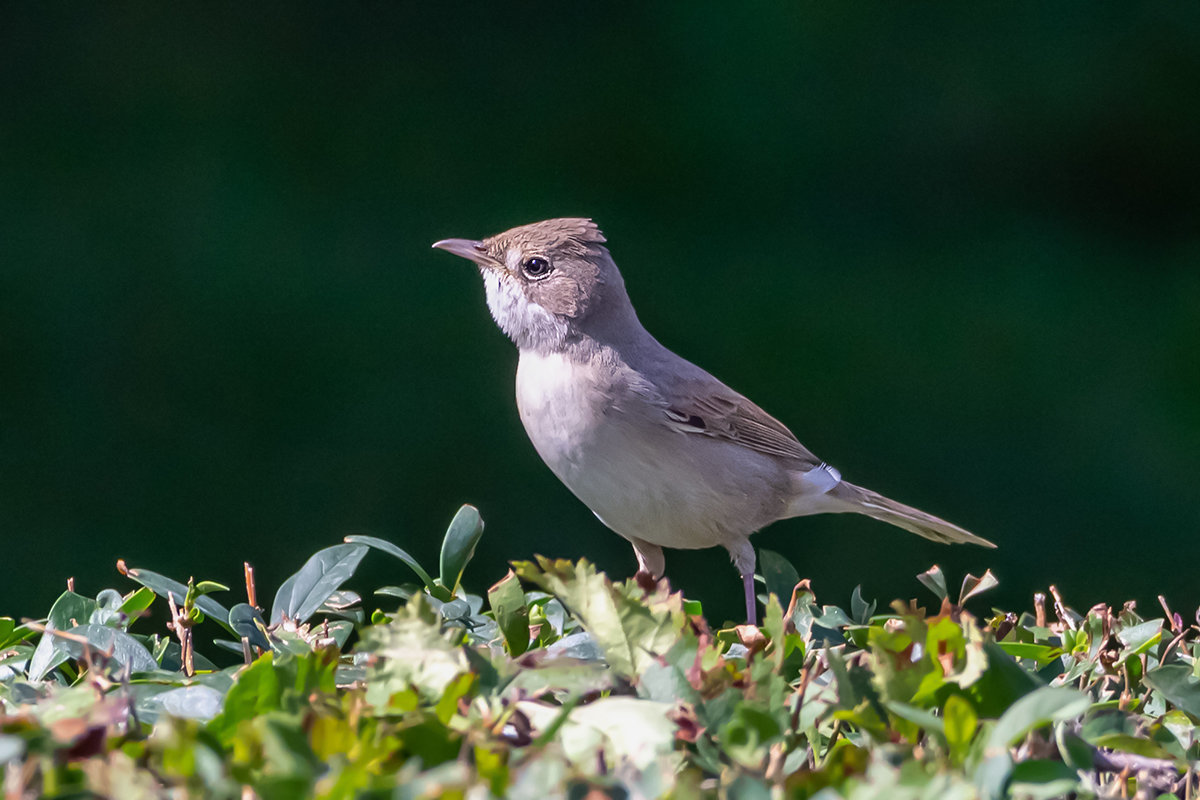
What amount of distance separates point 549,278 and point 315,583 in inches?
63.3

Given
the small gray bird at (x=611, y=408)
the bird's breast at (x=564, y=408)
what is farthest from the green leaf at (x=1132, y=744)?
the bird's breast at (x=564, y=408)

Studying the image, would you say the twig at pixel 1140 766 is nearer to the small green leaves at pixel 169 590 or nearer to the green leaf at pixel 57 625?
the small green leaves at pixel 169 590

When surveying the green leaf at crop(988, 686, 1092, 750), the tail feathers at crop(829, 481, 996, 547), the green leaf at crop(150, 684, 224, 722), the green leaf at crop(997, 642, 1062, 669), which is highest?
the green leaf at crop(988, 686, 1092, 750)

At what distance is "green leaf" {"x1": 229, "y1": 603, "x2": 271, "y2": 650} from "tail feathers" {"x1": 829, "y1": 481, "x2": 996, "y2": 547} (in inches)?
94.4

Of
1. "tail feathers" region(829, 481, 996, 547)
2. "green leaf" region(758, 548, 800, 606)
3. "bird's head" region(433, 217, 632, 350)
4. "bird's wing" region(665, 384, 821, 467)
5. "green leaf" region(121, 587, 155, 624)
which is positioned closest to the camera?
"green leaf" region(121, 587, 155, 624)

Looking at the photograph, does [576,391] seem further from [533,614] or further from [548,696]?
[548,696]

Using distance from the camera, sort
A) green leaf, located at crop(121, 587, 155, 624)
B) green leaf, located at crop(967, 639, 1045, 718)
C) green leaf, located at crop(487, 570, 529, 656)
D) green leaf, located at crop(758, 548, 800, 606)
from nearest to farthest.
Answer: green leaf, located at crop(967, 639, 1045, 718) < green leaf, located at crop(487, 570, 529, 656) < green leaf, located at crop(121, 587, 155, 624) < green leaf, located at crop(758, 548, 800, 606)

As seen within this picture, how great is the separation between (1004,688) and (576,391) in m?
1.92

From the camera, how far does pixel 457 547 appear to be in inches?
70.4

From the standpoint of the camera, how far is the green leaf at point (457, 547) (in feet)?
5.84

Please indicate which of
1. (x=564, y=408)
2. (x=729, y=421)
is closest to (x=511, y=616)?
(x=564, y=408)

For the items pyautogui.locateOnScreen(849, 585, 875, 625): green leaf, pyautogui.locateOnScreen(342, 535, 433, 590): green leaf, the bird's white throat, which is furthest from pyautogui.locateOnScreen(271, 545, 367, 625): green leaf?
the bird's white throat

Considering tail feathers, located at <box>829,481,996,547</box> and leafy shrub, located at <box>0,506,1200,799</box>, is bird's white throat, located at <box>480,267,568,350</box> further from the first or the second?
leafy shrub, located at <box>0,506,1200,799</box>

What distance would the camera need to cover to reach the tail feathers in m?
3.64
